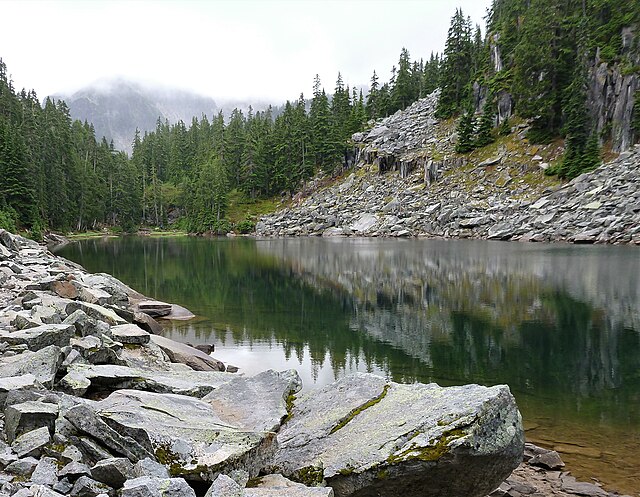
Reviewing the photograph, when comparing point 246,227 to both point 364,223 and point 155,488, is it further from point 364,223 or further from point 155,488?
point 155,488

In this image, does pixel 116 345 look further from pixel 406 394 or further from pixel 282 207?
pixel 282 207

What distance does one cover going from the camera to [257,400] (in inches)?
349

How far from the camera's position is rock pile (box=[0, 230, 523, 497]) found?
558 cm

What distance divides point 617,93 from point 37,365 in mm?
91694

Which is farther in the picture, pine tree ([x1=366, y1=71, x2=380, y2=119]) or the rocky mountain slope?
pine tree ([x1=366, y1=71, x2=380, y2=119])

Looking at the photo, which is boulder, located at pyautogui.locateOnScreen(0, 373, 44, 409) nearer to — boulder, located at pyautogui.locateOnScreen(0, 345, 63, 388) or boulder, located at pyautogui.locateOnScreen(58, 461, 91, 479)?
boulder, located at pyautogui.locateOnScreen(0, 345, 63, 388)

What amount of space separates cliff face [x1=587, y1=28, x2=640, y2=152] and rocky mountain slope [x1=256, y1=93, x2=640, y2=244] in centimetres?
615

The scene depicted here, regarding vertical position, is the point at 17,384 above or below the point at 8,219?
below

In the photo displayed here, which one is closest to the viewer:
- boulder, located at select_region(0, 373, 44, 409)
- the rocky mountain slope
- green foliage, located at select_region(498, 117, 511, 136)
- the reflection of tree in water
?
boulder, located at select_region(0, 373, 44, 409)

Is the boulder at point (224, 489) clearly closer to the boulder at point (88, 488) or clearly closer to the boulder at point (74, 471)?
the boulder at point (88, 488)

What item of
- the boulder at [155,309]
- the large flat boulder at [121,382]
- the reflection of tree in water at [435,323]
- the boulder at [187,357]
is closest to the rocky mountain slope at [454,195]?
the reflection of tree in water at [435,323]

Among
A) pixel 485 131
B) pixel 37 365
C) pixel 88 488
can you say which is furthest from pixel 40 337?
pixel 485 131

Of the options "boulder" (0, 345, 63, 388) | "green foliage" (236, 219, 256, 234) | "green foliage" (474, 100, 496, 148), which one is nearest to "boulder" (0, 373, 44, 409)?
"boulder" (0, 345, 63, 388)

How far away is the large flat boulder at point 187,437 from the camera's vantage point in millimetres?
5898
